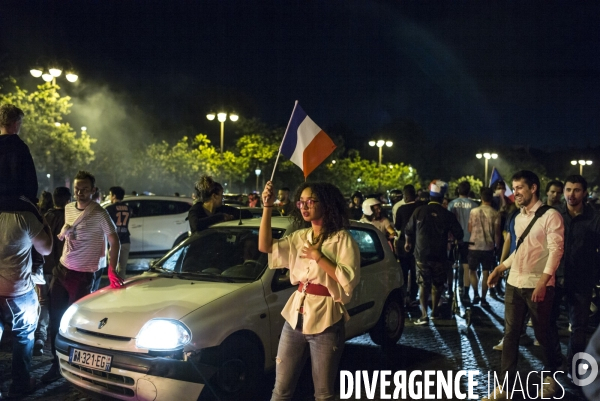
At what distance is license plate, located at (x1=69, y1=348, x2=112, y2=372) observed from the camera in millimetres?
4485

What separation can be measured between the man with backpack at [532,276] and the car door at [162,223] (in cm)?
950

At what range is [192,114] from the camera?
58.9 metres

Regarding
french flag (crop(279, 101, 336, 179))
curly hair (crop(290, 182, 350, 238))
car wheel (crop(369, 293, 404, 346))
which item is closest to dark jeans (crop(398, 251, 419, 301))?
car wheel (crop(369, 293, 404, 346))

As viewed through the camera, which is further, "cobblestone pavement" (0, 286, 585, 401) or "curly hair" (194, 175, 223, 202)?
"curly hair" (194, 175, 223, 202)

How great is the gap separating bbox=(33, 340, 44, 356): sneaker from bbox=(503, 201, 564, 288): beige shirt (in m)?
5.14

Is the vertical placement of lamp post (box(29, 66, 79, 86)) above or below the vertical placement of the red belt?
above

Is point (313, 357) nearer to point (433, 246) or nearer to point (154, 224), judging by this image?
point (433, 246)

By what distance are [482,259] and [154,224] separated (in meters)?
7.58

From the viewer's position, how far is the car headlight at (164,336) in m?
4.36

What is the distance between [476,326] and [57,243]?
5.74m

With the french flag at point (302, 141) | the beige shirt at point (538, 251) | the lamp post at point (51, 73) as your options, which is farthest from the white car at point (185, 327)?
the lamp post at point (51, 73)

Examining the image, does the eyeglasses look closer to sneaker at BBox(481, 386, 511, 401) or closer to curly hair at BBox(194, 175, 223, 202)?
sneaker at BBox(481, 386, 511, 401)

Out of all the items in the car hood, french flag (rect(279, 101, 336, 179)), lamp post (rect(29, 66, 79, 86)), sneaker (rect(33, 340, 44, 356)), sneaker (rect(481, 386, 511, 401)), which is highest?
lamp post (rect(29, 66, 79, 86))

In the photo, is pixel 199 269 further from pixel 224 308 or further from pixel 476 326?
pixel 476 326
